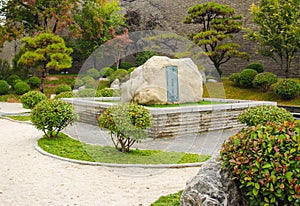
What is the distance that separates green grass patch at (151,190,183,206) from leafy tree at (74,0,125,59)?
56.4ft

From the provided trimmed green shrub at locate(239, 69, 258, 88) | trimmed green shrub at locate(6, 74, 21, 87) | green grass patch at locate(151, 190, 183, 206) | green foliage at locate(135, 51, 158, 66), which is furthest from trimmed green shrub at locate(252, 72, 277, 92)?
trimmed green shrub at locate(6, 74, 21, 87)

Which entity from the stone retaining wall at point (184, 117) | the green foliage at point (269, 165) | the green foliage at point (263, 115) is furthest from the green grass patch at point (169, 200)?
the stone retaining wall at point (184, 117)

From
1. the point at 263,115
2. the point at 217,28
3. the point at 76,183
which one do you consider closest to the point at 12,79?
the point at 217,28

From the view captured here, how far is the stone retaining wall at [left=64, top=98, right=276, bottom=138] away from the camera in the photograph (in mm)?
7164

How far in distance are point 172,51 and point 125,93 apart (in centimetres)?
214

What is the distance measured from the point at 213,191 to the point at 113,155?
3.25m

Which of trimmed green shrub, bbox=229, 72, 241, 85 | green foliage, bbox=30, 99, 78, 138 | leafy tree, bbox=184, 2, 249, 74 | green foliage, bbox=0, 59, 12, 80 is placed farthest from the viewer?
green foliage, bbox=0, 59, 12, 80

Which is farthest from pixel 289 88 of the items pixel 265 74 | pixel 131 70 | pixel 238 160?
pixel 238 160

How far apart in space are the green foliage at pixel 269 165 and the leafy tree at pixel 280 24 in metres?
11.7

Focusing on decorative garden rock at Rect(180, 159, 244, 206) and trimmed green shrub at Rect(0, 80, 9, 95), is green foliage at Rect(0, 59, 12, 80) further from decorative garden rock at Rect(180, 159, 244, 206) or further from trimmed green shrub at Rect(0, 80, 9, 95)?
decorative garden rock at Rect(180, 159, 244, 206)

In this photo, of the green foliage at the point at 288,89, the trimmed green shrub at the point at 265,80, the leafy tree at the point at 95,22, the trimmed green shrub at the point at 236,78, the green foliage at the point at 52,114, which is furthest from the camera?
the leafy tree at the point at 95,22

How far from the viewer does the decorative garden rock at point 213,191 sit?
256cm

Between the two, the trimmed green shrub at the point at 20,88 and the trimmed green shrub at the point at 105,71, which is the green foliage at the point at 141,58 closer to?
the trimmed green shrub at the point at 105,71

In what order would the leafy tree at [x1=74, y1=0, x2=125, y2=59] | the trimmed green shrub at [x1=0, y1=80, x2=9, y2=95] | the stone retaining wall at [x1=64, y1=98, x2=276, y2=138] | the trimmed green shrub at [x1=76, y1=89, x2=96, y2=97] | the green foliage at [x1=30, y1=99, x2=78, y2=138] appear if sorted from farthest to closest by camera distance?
1. the leafy tree at [x1=74, y1=0, x2=125, y2=59]
2. the trimmed green shrub at [x1=0, y1=80, x2=9, y2=95]
3. the trimmed green shrub at [x1=76, y1=89, x2=96, y2=97]
4. the stone retaining wall at [x1=64, y1=98, x2=276, y2=138]
5. the green foliage at [x1=30, y1=99, x2=78, y2=138]
